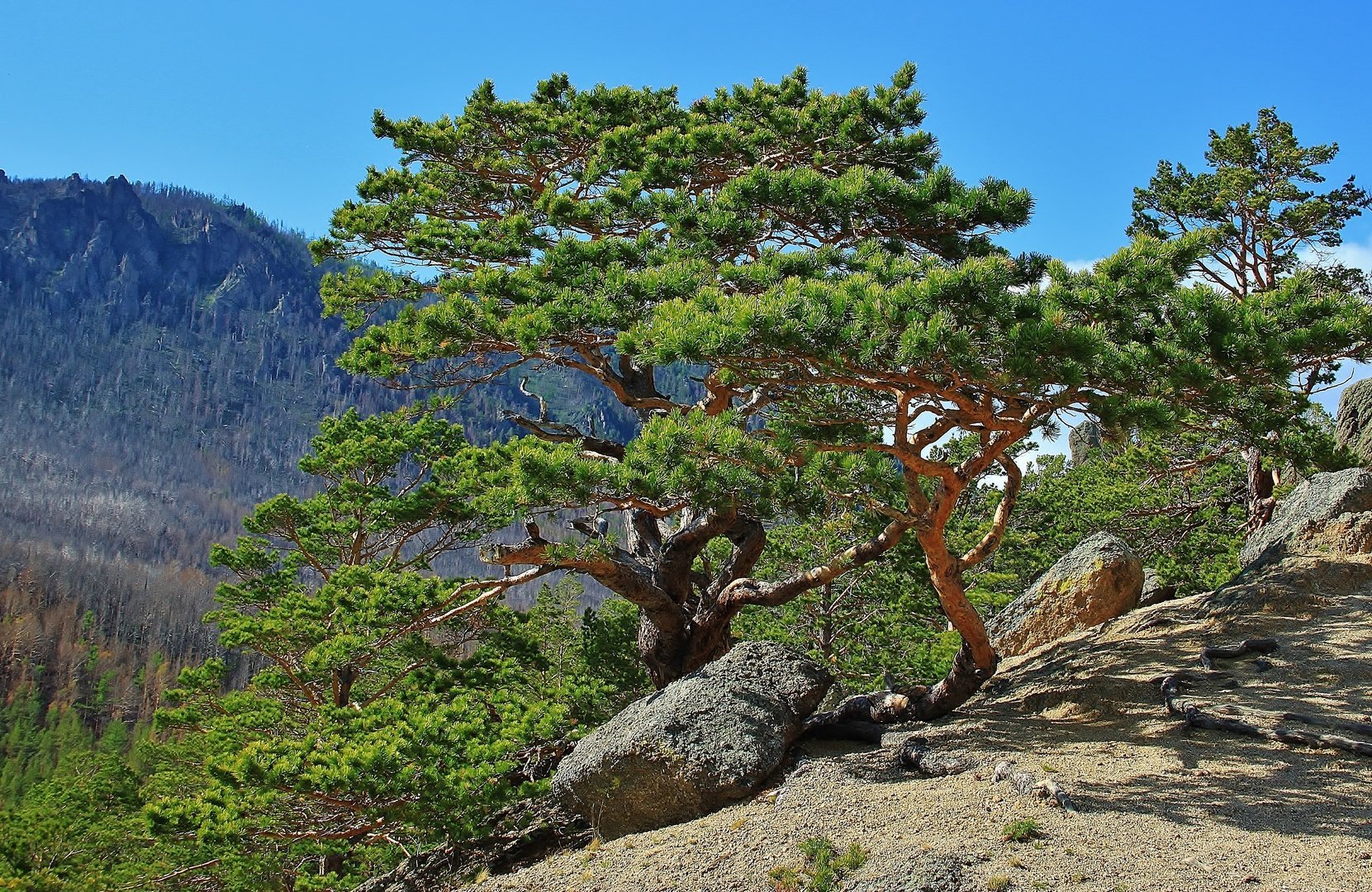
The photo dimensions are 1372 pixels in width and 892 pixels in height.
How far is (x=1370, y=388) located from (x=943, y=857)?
51.6 feet

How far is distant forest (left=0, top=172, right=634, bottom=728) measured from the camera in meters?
91.4

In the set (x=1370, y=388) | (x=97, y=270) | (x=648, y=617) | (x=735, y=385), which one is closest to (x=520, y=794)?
(x=648, y=617)

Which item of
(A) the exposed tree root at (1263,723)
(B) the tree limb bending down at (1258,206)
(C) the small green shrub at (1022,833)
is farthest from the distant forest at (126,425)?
(C) the small green shrub at (1022,833)

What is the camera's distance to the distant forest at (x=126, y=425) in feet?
300

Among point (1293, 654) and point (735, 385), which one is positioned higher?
point (735, 385)

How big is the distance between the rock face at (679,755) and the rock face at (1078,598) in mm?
4450

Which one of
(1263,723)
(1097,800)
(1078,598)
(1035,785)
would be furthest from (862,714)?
(1078,598)

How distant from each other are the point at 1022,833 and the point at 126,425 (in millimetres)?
182892

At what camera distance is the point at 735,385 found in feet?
25.4

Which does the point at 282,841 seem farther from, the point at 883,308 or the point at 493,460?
the point at 883,308

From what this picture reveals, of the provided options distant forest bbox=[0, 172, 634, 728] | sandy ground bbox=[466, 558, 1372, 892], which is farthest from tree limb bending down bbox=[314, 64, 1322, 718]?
distant forest bbox=[0, 172, 634, 728]

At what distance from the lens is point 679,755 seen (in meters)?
6.61

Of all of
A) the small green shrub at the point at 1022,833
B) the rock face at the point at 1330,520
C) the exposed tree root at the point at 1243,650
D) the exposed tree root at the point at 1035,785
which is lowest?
the small green shrub at the point at 1022,833

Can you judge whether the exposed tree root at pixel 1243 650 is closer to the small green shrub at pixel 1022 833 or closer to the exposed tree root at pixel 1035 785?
the exposed tree root at pixel 1035 785
